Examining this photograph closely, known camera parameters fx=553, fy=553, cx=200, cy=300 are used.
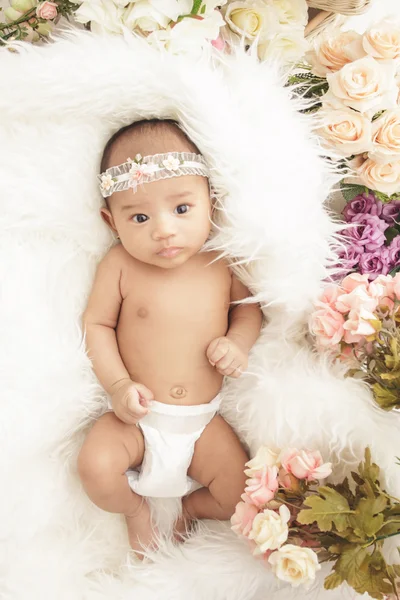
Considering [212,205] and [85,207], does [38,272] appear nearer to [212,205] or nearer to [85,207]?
[85,207]

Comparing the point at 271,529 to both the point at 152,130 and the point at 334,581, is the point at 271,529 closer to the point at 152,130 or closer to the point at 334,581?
the point at 334,581

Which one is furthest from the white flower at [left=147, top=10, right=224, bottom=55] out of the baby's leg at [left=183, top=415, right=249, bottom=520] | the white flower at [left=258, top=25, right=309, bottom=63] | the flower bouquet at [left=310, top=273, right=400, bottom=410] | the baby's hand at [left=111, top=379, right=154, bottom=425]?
the baby's leg at [left=183, top=415, right=249, bottom=520]

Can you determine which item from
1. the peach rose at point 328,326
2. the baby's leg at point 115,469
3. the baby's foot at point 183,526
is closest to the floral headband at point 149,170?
the peach rose at point 328,326

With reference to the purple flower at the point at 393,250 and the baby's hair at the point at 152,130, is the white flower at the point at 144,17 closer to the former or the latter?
the baby's hair at the point at 152,130

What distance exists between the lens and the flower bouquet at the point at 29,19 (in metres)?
1.27

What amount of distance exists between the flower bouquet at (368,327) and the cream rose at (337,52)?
1.63 ft

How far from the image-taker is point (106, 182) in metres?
1.16

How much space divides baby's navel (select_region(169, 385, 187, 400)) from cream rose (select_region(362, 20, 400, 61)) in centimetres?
83

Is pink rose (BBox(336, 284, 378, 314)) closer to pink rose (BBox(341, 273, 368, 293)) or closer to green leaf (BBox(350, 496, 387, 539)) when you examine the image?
pink rose (BBox(341, 273, 368, 293))

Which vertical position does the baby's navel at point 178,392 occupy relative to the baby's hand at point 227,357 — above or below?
below

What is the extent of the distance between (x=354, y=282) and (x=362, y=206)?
28 centimetres

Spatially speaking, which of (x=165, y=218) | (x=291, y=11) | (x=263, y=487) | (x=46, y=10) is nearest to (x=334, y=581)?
(x=263, y=487)

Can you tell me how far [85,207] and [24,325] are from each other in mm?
300

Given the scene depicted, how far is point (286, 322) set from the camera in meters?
1.23
